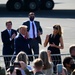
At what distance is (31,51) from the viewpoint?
54.3ft

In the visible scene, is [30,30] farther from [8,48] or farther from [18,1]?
[18,1]

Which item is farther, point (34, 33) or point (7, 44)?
point (34, 33)

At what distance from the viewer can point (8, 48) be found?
16.5 meters

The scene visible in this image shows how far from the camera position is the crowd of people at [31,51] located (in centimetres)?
1158

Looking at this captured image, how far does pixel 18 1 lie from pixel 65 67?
27.0 metres

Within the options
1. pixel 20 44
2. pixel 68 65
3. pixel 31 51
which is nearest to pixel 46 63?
pixel 68 65

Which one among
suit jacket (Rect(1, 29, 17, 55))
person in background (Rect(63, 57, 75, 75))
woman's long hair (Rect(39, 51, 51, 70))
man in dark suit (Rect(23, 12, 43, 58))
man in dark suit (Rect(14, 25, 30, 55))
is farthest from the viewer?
man in dark suit (Rect(23, 12, 43, 58))

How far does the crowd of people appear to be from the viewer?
11578 mm

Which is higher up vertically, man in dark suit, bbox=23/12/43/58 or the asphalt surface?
man in dark suit, bbox=23/12/43/58

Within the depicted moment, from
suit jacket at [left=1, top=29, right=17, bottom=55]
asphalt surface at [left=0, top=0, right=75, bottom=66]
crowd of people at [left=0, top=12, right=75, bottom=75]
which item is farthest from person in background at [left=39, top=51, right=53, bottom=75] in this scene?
asphalt surface at [left=0, top=0, right=75, bottom=66]

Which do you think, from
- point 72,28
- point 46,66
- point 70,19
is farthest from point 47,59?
point 70,19

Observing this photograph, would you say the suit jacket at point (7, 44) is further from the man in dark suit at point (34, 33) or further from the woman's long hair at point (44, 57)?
the woman's long hair at point (44, 57)

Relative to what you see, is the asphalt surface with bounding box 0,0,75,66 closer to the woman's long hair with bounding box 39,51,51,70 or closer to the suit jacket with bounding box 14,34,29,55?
the suit jacket with bounding box 14,34,29,55

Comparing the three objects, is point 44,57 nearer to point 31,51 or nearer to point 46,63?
point 46,63
